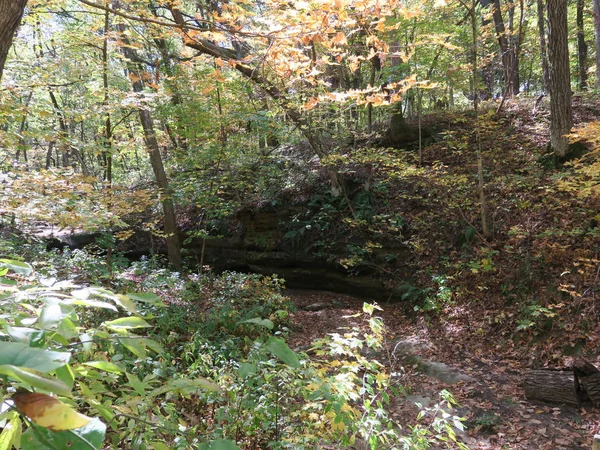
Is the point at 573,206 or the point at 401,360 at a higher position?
the point at 573,206

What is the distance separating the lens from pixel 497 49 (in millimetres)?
12773

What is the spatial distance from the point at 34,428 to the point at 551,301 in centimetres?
690

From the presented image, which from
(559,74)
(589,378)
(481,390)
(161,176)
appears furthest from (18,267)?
(161,176)

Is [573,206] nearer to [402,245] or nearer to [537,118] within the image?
[402,245]

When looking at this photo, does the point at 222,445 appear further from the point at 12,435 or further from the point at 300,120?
the point at 300,120

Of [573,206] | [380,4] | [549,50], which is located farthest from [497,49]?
[380,4]

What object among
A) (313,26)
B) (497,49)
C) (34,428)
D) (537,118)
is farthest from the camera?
(497,49)

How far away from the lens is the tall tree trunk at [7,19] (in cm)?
183

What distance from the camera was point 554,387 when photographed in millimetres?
4340

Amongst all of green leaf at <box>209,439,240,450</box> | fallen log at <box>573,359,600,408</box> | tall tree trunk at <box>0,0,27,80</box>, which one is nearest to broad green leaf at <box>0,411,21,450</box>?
green leaf at <box>209,439,240,450</box>

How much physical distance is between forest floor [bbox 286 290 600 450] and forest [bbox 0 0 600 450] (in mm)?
31

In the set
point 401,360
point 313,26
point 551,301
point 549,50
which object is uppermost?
point 549,50

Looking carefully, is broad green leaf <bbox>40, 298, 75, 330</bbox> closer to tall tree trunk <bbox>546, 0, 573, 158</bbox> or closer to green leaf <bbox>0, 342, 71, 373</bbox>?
green leaf <bbox>0, 342, 71, 373</bbox>

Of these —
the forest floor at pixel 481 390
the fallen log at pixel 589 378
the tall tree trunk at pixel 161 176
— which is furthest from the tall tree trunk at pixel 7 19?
the tall tree trunk at pixel 161 176
